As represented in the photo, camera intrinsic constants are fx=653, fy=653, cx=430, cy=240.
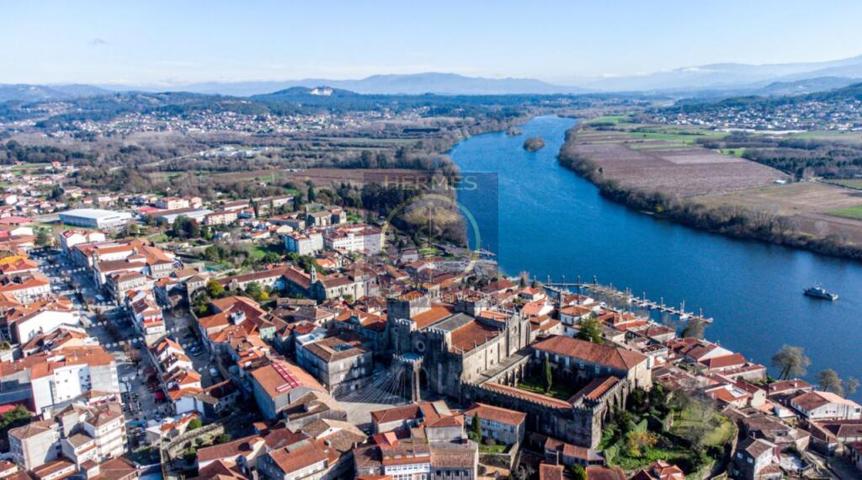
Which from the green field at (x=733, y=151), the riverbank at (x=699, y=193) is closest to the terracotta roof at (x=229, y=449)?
the riverbank at (x=699, y=193)

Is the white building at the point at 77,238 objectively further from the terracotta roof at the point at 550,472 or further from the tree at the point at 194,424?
the terracotta roof at the point at 550,472

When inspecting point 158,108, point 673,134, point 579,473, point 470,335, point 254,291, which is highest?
point 158,108

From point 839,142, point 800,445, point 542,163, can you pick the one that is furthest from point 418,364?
point 839,142

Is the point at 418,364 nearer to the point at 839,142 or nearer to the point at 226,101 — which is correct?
the point at 839,142

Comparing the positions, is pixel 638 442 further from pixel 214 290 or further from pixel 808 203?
pixel 808 203

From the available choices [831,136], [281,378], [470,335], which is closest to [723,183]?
[831,136]
